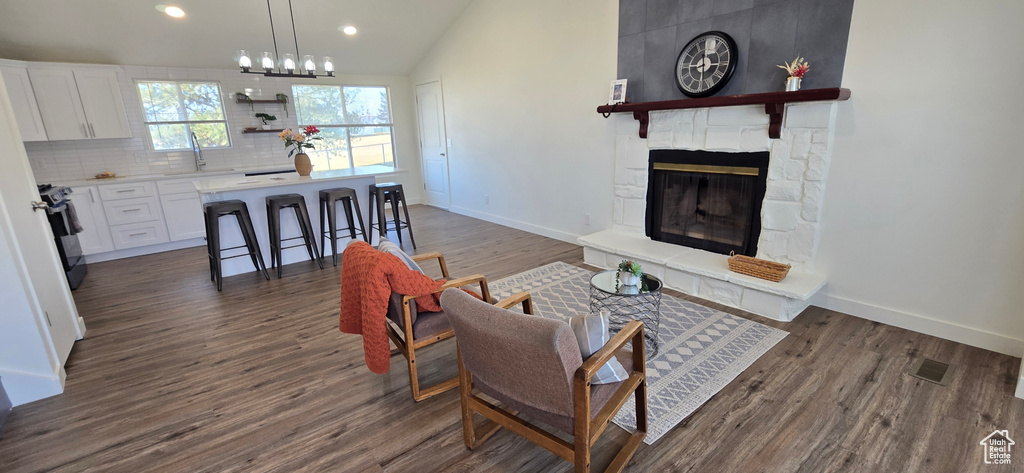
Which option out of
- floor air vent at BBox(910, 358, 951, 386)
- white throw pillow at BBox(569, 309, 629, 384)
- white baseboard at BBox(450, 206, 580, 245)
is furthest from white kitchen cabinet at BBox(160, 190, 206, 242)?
floor air vent at BBox(910, 358, 951, 386)

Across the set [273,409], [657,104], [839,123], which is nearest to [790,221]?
[839,123]

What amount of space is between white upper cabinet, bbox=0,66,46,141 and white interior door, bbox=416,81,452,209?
175 inches

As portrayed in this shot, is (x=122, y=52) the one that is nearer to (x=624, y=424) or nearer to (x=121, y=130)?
(x=121, y=130)

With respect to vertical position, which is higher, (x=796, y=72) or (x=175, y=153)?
(x=796, y=72)

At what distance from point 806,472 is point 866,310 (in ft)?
5.95

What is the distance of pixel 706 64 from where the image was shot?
10.9 ft

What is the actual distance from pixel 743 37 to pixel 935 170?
1.47 meters

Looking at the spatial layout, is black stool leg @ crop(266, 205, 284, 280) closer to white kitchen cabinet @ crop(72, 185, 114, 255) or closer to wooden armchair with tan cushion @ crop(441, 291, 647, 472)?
white kitchen cabinet @ crop(72, 185, 114, 255)

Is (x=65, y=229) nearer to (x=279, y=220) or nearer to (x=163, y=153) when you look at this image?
(x=279, y=220)

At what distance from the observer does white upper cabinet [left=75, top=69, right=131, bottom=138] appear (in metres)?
4.72

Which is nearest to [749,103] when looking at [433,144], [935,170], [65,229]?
[935,170]

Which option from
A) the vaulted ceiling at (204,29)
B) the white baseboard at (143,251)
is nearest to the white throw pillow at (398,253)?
the vaulted ceiling at (204,29)

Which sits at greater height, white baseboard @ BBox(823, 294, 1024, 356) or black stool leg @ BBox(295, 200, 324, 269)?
black stool leg @ BBox(295, 200, 324, 269)

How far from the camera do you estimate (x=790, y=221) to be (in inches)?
123
